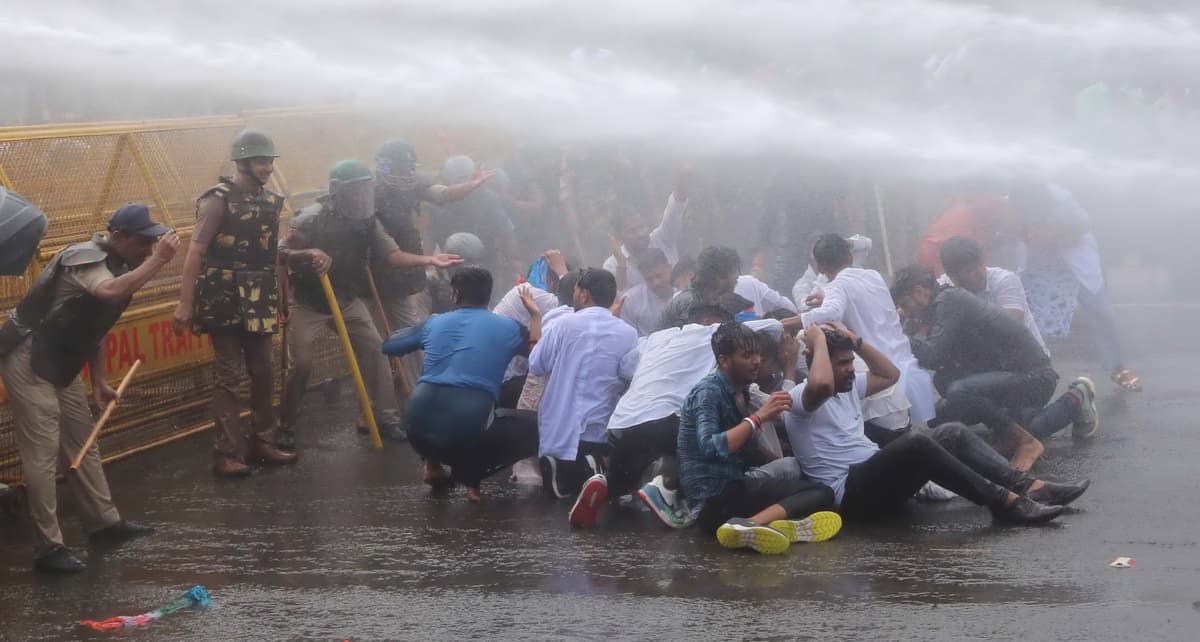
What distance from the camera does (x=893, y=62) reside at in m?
15.1

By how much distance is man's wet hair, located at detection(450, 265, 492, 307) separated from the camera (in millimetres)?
7605

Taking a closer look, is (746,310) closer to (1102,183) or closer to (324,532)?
(324,532)

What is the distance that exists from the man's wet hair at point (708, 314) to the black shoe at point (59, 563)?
324 cm

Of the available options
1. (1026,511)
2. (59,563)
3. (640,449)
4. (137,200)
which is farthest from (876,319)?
(137,200)

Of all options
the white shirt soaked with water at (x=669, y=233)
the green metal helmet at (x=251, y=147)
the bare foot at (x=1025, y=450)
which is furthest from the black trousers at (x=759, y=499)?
the white shirt soaked with water at (x=669, y=233)

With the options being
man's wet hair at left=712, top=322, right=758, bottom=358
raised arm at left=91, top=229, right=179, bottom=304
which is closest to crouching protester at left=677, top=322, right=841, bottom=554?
man's wet hair at left=712, top=322, right=758, bottom=358

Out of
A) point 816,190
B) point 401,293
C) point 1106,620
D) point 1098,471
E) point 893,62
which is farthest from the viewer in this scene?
point 893,62

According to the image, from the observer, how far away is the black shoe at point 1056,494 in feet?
21.5

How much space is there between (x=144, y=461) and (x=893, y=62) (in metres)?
9.51

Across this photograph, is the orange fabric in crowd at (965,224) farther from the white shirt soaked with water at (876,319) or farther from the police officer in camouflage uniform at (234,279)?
the police officer in camouflage uniform at (234,279)

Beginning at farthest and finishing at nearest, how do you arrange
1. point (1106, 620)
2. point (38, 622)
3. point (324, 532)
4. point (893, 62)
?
point (893, 62) < point (324, 532) < point (38, 622) < point (1106, 620)

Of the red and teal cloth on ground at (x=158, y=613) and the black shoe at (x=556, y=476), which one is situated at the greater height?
the red and teal cloth on ground at (x=158, y=613)

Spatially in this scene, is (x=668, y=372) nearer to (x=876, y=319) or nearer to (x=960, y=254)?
(x=876, y=319)

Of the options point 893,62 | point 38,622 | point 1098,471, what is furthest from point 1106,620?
point 893,62
